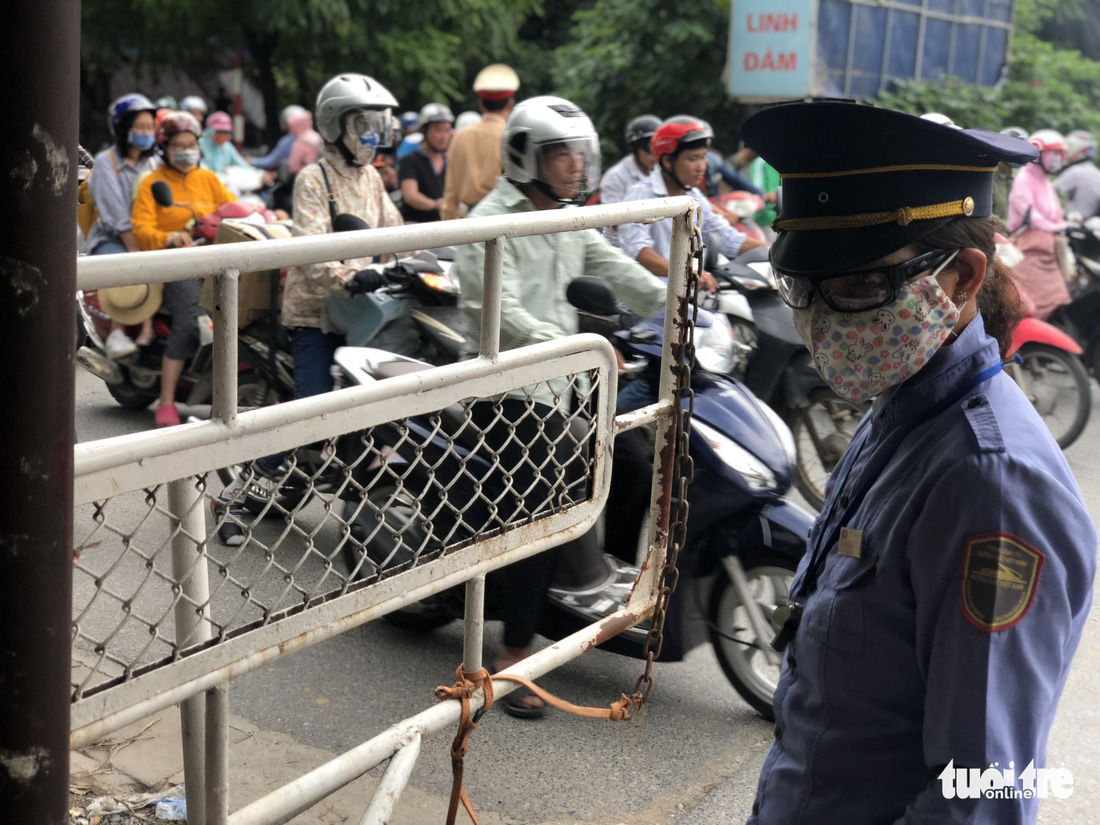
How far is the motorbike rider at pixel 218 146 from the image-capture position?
590 inches

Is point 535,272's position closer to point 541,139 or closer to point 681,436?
point 541,139

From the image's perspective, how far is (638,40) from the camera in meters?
17.4

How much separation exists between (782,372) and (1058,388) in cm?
217

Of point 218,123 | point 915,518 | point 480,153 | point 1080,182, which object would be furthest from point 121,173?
point 218,123

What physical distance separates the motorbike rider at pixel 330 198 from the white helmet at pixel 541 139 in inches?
54.0

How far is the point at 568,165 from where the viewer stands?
397 centimetres

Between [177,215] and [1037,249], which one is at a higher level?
[177,215]

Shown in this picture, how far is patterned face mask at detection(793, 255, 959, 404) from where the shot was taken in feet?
5.10

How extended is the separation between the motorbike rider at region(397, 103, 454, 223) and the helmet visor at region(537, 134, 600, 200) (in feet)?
20.8

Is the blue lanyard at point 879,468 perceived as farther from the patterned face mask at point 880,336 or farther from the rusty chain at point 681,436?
the rusty chain at point 681,436

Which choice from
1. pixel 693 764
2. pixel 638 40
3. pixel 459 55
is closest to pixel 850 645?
pixel 693 764

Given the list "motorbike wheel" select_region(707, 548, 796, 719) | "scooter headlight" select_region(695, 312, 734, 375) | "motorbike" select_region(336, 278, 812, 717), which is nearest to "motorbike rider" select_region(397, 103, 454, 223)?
"scooter headlight" select_region(695, 312, 734, 375)

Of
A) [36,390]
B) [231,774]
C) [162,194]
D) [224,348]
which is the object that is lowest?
[231,774]

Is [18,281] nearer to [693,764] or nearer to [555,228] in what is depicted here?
[555,228]
